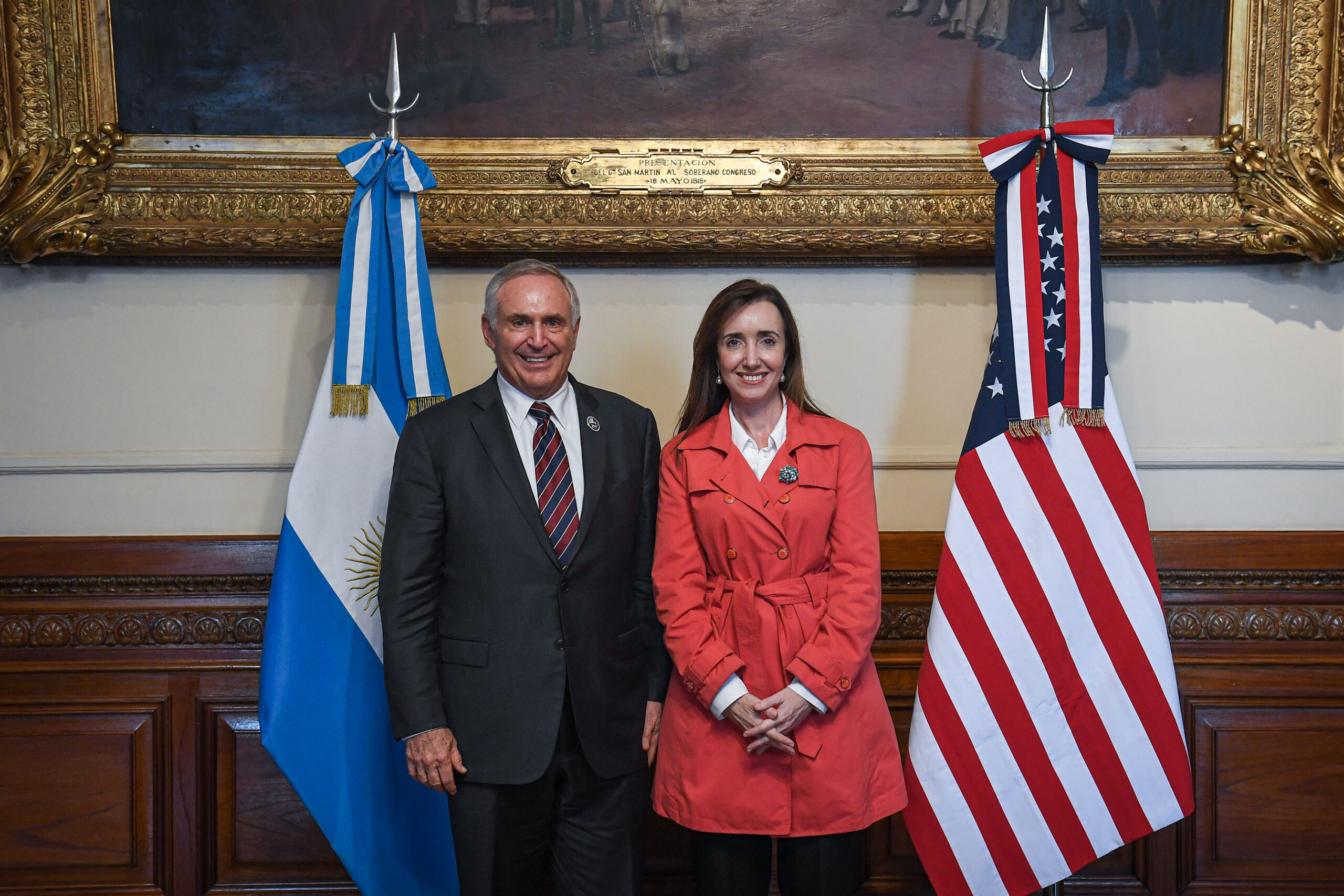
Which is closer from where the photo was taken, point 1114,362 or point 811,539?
point 811,539

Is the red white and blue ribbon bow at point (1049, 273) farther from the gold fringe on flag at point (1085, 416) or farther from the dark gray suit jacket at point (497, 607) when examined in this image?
the dark gray suit jacket at point (497, 607)

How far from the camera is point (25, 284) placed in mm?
2904

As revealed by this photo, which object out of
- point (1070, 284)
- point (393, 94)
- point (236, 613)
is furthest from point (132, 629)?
point (1070, 284)

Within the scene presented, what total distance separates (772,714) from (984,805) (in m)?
0.82

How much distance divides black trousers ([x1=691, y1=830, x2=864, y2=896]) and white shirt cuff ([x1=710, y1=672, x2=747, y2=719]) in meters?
0.36

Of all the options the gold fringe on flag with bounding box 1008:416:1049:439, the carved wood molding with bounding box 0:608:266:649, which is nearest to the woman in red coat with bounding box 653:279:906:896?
the gold fringe on flag with bounding box 1008:416:1049:439

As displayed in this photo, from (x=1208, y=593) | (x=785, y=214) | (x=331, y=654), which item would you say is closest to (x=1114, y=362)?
(x=1208, y=593)

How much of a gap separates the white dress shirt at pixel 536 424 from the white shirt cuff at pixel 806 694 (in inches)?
26.1

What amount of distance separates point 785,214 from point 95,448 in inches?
92.3

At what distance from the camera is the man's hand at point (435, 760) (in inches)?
81.8

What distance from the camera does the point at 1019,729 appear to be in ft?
8.11

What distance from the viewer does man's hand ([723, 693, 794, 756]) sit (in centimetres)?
205

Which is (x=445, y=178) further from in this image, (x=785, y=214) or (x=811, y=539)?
(x=811, y=539)

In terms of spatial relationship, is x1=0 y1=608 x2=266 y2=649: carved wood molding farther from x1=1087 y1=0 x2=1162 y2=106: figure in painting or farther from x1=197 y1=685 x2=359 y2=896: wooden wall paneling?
x1=1087 y1=0 x2=1162 y2=106: figure in painting
